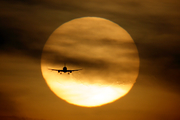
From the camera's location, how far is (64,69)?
89.6 meters
